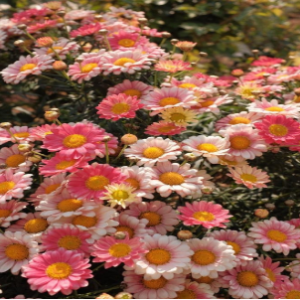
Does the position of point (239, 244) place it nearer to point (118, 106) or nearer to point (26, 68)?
point (118, 106)

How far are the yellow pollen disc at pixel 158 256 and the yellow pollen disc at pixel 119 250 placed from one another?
80mm

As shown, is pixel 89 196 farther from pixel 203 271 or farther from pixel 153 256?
pixel 203 271

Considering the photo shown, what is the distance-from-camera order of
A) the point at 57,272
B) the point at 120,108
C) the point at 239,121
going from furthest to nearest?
the point at 239,121 → the point at 120,108 → the point at 57,272

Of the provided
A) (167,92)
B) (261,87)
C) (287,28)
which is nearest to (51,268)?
(167,92)

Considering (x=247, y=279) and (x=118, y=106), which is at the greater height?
(x=118, y=106)

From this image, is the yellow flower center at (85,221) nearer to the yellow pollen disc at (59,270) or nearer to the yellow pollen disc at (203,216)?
the yellow pollen disc at (59,270)

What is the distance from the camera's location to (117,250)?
4.43 ft

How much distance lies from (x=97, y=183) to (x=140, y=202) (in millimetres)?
165

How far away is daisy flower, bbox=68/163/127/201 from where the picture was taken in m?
1.42

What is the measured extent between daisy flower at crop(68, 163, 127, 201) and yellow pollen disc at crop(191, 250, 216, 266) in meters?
0.29

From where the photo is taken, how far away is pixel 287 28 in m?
3.59

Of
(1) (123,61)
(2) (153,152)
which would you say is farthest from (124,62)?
(2) (153,152)

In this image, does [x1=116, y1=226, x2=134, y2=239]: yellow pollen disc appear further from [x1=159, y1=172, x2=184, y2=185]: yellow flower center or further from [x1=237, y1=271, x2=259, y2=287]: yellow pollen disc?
[x1=237, y1=271, x2=259, y2=287]: yellow pollen disc

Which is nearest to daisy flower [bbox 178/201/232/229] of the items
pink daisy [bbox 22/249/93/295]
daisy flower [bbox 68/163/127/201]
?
daisy flower [bbox 68/163/127/201]
